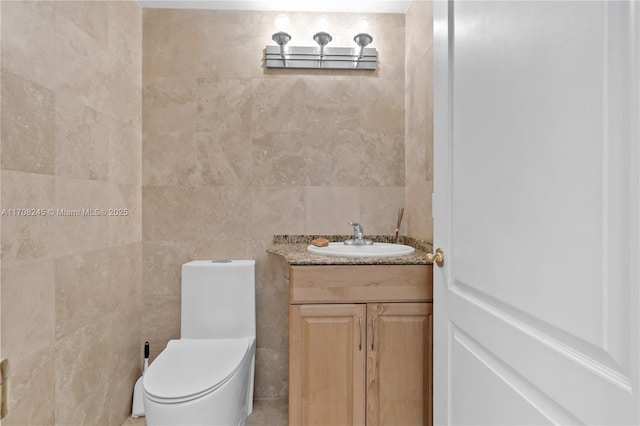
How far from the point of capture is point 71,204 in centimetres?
146

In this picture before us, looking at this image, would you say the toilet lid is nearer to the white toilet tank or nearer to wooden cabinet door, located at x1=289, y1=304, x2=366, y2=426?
the white toilet tank

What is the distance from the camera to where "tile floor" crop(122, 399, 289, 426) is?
1880 millimetres

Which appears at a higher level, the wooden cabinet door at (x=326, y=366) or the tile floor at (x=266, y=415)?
the wooden cabinet door at (x=326, y=366)

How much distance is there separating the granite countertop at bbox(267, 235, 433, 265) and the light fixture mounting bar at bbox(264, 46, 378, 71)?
103 cm

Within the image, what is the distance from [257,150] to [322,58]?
67 centimetres

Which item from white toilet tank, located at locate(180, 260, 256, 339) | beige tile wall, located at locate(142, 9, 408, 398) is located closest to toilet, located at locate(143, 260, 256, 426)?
white toilet tank, located at locate(180, 260, 256, 339)

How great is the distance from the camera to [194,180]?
2088 mm

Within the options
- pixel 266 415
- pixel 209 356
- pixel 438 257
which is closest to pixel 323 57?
pixel 438 257

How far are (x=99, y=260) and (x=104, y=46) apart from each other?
1.04 meters

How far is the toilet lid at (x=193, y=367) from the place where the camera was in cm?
137

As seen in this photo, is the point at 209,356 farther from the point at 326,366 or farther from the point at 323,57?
the point at 323,57

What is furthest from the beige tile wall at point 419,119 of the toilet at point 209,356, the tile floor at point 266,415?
the tile floor at point 266,415

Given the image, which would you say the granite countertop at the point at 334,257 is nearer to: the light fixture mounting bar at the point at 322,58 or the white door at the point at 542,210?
the white door at the point at 542,210

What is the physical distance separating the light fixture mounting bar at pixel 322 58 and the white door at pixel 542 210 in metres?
1.10
